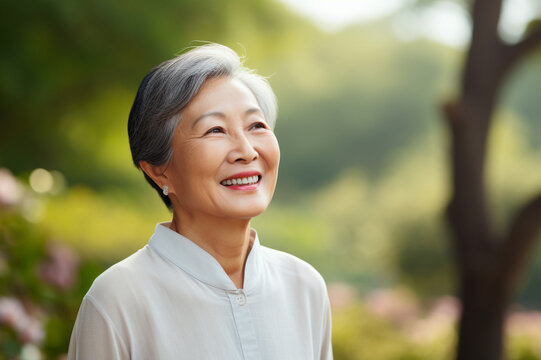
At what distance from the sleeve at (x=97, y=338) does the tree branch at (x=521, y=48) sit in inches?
151

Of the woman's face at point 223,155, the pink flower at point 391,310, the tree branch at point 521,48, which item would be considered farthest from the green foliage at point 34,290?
the pink flower at point 391,310

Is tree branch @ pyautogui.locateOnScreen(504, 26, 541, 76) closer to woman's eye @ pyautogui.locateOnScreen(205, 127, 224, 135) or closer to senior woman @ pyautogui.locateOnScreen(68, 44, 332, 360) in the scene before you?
senior woman @ pyautogui.locateOnScreen(68, 44, 332, 360)

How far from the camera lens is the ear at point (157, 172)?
149 centimetres

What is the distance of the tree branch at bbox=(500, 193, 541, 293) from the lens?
3.96m

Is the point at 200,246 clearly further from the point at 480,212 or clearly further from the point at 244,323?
the point at 480,212

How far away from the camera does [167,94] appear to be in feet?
4.62

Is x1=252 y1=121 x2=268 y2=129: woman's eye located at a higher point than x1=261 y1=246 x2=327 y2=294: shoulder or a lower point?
higher

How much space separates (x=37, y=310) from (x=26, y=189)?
0.65 m

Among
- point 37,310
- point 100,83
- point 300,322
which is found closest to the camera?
point 300,322

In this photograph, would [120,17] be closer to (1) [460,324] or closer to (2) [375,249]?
(1) [460,324]

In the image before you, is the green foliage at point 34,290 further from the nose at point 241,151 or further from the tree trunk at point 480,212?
the tree trunk at point 480,212

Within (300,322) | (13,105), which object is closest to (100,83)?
(13,105)

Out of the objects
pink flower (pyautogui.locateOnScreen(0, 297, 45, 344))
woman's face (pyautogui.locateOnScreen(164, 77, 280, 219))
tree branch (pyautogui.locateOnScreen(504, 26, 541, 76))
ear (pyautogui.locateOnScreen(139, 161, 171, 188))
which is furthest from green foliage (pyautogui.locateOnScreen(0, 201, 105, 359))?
tree branch (pyautogui.locateOnScreen(504, 26, 541, 76))

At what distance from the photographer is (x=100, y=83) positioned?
21.5 feet
